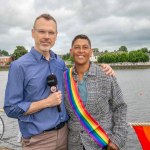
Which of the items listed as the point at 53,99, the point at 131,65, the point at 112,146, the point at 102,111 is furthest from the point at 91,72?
the point at 131,65

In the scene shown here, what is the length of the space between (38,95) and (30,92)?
0.10 m

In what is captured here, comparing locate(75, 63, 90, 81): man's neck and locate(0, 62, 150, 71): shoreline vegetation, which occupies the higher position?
locate(75, 63, 90, 81): man's neck

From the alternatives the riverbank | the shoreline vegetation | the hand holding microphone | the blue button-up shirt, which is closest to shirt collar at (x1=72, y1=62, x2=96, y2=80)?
the blue button-up shirt

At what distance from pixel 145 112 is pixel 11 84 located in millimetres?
24791

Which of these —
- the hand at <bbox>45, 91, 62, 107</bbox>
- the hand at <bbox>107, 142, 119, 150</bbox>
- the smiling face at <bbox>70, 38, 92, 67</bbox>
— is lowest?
the hand at <bbox>107, 142, 119, 150</bbox>

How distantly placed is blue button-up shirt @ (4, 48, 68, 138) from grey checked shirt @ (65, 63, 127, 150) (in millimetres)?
300

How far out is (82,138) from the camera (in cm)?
455

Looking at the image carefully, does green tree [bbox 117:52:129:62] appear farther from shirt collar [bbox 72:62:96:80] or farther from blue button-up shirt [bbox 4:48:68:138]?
blue button-up shirt [bbox 4:48:68:138]

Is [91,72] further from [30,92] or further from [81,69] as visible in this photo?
[30,92]

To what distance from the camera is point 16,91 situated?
4238 mm

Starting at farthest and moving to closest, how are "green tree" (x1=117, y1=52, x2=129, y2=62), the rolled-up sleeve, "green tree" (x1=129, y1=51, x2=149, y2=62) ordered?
"green tree" (x1=117, y1=52, x2=129, y2=62) → "green tree" (x1=129, y1=51, x2=149, y2=62) → the rolled-up sleeve

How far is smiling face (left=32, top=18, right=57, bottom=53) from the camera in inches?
173

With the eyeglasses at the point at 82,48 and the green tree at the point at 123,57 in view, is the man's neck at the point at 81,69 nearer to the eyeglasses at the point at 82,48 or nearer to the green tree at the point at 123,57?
the eyeglasses at the point at 82,48

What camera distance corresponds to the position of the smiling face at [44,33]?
439 cm
